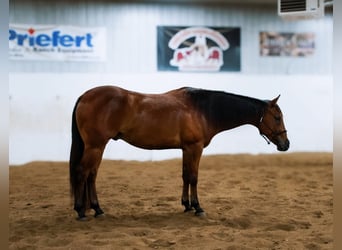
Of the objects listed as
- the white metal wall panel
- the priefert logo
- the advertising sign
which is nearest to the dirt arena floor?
the white metal wall panel

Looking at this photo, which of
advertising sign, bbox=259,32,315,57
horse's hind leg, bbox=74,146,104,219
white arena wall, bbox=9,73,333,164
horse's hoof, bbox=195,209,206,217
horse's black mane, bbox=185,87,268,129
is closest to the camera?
horse's hind leg, bbox=74,146,104,219

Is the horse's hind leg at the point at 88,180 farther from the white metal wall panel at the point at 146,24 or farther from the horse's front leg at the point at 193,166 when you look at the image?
the white metal wall panel at the point at 146,24

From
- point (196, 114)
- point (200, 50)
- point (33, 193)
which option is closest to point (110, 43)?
point (200, 50)

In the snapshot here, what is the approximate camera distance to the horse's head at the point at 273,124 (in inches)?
146

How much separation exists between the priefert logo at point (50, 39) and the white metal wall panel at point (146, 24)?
24cm

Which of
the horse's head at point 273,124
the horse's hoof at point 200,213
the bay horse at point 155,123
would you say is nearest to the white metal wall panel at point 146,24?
the bay horse at point 155,123

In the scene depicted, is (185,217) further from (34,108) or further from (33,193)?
(34,108)

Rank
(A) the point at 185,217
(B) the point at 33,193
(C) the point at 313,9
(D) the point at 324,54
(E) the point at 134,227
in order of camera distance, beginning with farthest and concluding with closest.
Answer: (D) the point at 324,54, (C) the point at 313,9, (B) the point at 33,193, (A) the point at 185,217, (E) the point at 134,227

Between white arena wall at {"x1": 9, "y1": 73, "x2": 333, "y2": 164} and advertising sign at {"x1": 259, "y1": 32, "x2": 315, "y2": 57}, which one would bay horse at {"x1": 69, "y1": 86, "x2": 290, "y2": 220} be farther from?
advertising sign at {"x1": 259, "y1": 32, "x2": 315, "y2": 57}

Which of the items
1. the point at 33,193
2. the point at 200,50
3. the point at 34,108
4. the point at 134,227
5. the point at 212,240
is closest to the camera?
the point at 212,240

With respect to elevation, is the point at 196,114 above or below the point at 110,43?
below

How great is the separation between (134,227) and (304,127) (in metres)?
6.10

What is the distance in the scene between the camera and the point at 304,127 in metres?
8.33

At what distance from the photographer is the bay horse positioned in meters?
3.30
